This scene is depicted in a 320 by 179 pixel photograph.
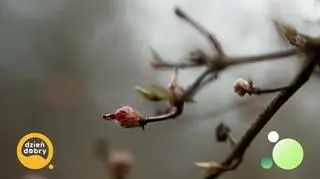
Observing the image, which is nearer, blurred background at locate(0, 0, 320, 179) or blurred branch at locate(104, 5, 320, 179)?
blurred branch at locate(104, 5, 320, 179)

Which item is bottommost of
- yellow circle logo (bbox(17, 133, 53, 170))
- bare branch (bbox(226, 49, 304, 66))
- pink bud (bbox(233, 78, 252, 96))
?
yellow circle logo (bbox(17, 133, 53, 170))

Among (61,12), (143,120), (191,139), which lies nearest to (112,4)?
(61,12)

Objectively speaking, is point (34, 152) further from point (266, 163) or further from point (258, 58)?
point (258, 58)

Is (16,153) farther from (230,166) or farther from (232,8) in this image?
(230,166)

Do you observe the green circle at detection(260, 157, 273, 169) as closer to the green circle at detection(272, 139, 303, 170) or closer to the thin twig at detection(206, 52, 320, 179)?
the green circle at detection(272, 139, 303, 170)

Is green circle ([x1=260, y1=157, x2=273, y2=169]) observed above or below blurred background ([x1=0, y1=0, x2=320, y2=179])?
below

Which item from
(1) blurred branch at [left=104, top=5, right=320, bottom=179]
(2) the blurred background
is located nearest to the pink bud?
(1) blurred branch at [left=104, top=5, right=320, bottom=179]

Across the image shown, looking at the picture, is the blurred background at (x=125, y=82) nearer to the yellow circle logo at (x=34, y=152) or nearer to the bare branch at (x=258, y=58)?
the yellow circle logo at (x=34, y=152)

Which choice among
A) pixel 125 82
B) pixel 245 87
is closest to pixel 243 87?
pixel 245 87
